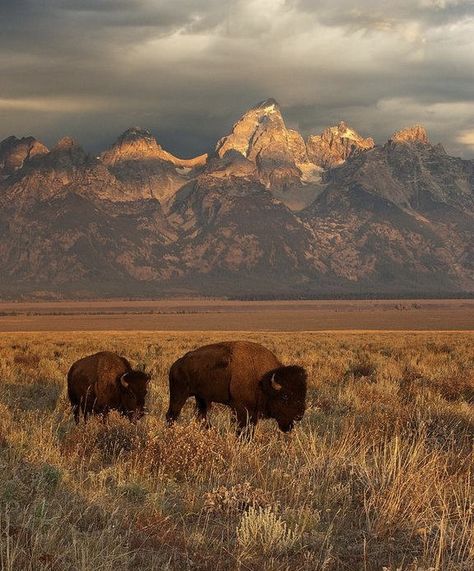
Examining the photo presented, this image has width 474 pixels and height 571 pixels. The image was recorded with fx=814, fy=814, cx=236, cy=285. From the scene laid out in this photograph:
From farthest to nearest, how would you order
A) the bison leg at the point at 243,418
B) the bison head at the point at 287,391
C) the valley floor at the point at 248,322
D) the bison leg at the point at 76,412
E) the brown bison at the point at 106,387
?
the valley floor at the point at 248,322 → the brown bison at the point at 106,387 → the bison leg at the point at 76,412 → the bison leg at the point at 243,418 → the bison head at the point at 287,391

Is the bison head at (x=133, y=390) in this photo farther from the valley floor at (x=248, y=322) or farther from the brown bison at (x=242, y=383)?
the valley floor at (x=248, y=322)

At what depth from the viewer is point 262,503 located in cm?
767

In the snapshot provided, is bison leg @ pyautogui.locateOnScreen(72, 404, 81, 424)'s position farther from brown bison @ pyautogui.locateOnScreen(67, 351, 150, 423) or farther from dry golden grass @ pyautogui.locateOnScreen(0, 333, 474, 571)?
dry golden grass @ pyautogui.locateOnScreen(0, 333, 474, 571)

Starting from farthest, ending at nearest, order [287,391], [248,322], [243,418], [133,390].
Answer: [248,322] < [133,390] < [243,418] < [287,391]

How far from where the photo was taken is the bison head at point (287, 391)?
460 inches

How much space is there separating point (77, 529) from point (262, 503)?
1835mm

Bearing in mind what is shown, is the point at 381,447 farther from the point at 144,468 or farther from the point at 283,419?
the point at 144,468

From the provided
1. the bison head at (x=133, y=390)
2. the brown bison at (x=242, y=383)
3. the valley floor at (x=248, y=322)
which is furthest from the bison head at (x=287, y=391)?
the valley floor at (x=248, y=322)

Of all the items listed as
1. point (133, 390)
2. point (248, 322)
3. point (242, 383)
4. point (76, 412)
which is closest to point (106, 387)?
point (133, 390)

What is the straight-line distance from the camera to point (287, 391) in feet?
38.3

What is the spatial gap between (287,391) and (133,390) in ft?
10.7

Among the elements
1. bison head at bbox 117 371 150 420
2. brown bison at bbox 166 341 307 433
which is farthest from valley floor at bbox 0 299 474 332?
brown bison at bbox 166 341 307 433

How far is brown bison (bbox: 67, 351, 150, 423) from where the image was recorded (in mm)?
13789

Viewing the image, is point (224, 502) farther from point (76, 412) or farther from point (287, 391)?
point (76, 412)
